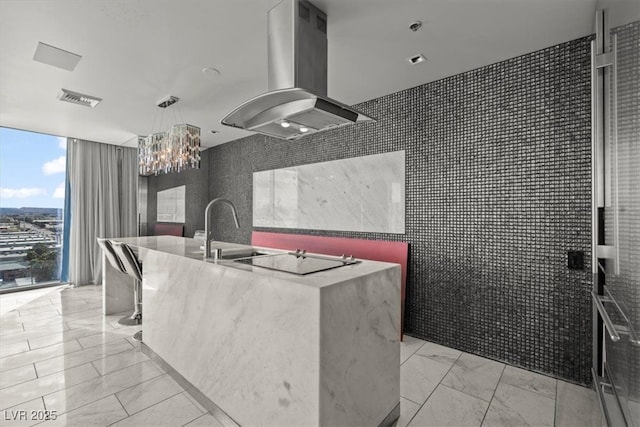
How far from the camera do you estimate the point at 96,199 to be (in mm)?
5352

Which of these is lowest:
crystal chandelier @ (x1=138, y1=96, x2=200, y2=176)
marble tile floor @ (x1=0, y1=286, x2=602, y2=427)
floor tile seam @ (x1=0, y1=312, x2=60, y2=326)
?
floor tile seam @ (x1=0, y1=312, x2=60, y2=326)

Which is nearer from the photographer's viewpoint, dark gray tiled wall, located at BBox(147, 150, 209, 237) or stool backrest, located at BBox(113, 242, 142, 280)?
stool backrest, located at BBox(113, 242, 142, 280)

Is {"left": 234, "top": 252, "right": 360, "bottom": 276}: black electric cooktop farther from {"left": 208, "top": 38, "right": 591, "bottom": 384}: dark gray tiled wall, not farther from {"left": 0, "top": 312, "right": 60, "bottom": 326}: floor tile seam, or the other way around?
{"left": 0, "top": 312, "right": 60, "bottom": 326}: floor tile seam

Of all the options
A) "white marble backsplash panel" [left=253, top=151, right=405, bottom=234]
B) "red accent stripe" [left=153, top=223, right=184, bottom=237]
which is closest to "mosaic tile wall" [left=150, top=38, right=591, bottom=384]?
"white marble backsplash panel" [left=253, top=151, right=405, bottom=234]

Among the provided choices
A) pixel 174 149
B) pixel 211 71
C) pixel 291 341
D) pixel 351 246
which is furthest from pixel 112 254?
pixel 291 341

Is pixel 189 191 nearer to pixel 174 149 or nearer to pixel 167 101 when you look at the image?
pixel 167 101

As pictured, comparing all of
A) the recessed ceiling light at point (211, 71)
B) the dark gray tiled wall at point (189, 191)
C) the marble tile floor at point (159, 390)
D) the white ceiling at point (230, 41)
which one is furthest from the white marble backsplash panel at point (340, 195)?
the dark gray tiled wall at point (189, 191)

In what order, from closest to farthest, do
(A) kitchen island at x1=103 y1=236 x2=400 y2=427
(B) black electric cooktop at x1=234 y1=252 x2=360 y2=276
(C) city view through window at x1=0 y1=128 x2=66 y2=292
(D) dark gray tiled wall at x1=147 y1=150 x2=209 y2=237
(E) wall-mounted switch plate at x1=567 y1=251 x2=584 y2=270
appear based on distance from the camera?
(A) kitchen island at x1=103 y1=236 x2=400 y2=427 < (B) black electric cooktop at x1=234 y1=252 x2=360 y2=276 < (E) wall-mounted switch plate at x1=567 y1=251 x2=584 y2=270 < (C) city view through window at x1=0 y1=128 x2=66 y2=292 < (D) dark gray tiled wall at x1=147 y1=150 x2=209 y2=237

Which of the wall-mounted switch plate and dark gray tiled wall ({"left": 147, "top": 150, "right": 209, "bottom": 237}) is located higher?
dark gray tiled wall ({"left": 147, "top": 150, "right": 209, "bottom": 237})

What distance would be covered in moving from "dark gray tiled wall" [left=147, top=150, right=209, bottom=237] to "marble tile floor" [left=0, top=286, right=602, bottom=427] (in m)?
3.00

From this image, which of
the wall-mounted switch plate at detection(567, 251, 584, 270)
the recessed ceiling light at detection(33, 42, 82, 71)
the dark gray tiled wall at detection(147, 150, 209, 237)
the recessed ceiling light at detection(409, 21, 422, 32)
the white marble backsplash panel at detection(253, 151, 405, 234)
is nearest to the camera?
the recessed ceiling light at detection(409, 21, 422, 32)

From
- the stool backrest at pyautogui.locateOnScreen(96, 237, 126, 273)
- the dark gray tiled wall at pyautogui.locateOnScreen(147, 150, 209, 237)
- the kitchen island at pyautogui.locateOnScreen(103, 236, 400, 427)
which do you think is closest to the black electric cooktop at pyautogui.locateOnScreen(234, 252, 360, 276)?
the kitchen island at pyautogui.locateOnScreen(103, 236, 400, 427)

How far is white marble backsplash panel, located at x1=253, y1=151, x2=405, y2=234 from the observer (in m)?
3.21

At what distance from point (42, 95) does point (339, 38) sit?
3.33 meters
